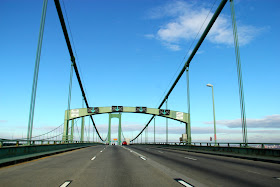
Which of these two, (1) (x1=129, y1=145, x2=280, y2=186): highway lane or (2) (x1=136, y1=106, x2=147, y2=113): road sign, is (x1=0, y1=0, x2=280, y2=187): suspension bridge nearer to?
(1) (x1=129, y1=145, x2=280, y2=186): highway lane

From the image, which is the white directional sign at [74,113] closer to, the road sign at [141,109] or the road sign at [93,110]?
the road sign at [93,110]

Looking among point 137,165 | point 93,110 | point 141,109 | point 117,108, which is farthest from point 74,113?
point 137,165

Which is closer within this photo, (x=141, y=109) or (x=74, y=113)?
(x=74, y=113)

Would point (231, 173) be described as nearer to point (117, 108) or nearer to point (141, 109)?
point (117, 108)

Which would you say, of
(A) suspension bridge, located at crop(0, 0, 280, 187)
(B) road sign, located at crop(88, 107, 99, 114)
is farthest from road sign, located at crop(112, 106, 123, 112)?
(A) suspension bridge, located at crop(0, 0, 280, 187)

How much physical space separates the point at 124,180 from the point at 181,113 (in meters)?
45.3

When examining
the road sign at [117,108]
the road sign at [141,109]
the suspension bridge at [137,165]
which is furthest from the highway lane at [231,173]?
the road sign at [141,109]

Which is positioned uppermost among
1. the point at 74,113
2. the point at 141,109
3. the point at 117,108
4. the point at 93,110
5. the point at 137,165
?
the point at 117,108

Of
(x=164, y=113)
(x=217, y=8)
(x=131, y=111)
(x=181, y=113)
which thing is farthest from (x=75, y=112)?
(x=217, y=8)

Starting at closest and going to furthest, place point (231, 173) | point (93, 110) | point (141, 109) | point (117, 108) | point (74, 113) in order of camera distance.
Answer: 1. point (231, 173)
2. point (74, 113)
3. point (93, 110)
4. point (117, 108)
5. point (141, 109)

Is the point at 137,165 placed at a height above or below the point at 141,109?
below

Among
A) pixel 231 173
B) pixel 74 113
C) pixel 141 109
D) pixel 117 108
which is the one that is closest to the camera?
pixel 231 173

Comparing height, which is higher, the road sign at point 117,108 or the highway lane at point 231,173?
the road sign at point 117,108

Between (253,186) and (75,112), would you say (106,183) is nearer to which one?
(253,186)
